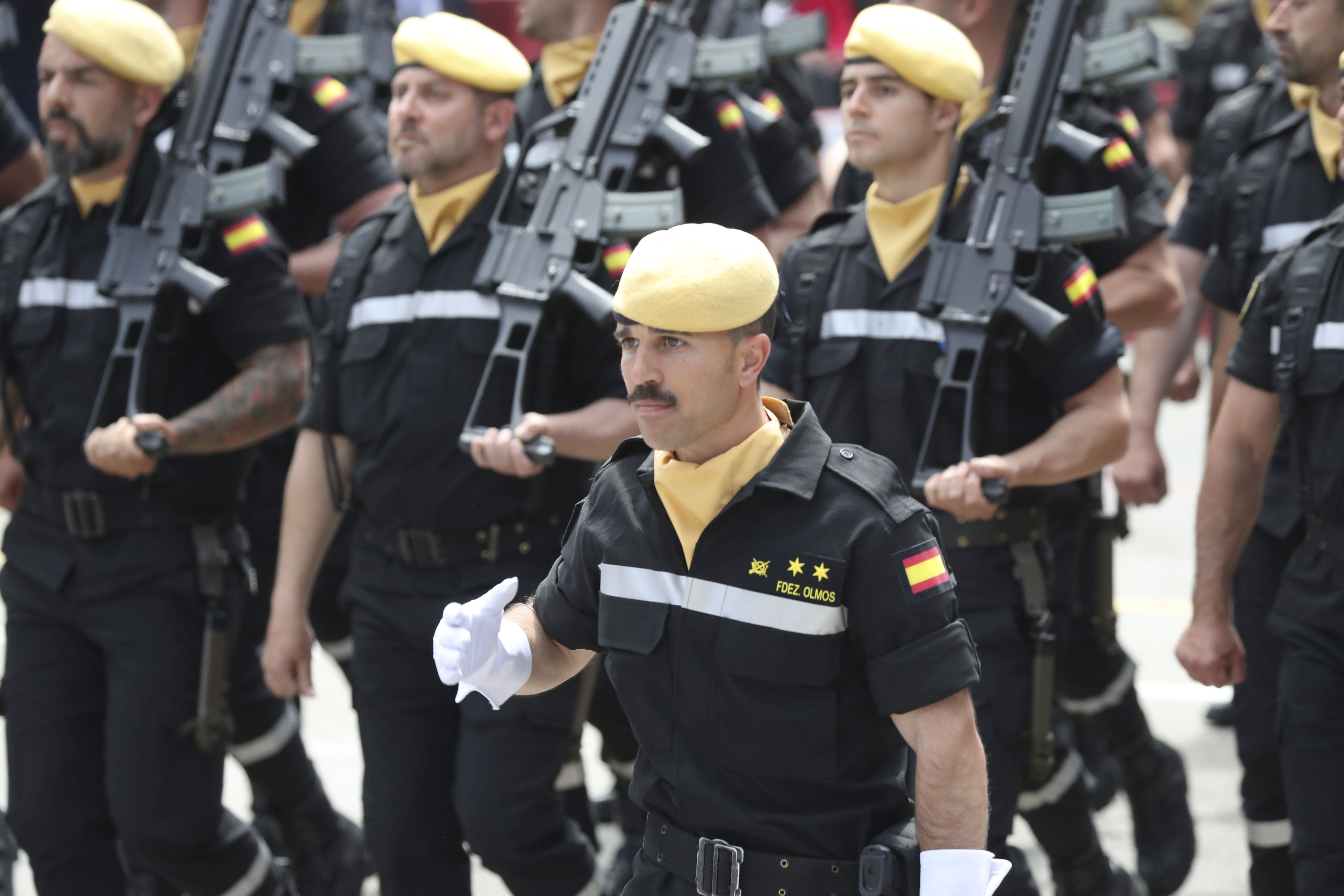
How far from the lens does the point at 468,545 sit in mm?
4211

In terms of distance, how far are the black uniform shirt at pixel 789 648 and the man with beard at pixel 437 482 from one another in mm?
1158

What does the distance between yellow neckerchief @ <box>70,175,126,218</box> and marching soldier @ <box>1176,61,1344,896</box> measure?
2.86 metres

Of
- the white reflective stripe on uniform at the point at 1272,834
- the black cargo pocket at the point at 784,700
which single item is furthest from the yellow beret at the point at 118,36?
the white reflective stripe on uniform at the point at 1272,834

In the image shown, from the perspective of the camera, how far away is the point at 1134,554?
9203mm

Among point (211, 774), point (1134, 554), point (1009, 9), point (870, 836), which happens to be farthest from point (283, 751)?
point (1134, 554)

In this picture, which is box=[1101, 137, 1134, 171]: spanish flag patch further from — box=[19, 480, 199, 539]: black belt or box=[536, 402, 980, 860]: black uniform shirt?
box=[19, 480, 199, 539]: black belt

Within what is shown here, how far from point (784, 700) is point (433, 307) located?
1885mm

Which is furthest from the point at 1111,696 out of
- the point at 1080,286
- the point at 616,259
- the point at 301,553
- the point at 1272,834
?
the point at 301,553

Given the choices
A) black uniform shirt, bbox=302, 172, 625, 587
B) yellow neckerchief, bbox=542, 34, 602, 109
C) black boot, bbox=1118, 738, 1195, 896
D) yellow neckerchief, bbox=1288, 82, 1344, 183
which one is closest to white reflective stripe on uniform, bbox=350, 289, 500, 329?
black uniform shirt, bbox=302, 172, 625, 587

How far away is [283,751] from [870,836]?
257cm

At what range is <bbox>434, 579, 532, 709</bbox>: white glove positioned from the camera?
2771 mm

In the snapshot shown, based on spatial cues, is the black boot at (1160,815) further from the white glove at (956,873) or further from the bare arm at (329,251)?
the bare arm at (329,251)

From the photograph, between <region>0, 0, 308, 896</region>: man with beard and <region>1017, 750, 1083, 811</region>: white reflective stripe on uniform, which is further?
<region>1017, 750, 1083, 811</region>: white reflective stripe on uniform

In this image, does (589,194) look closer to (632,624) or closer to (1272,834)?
(632,624)
